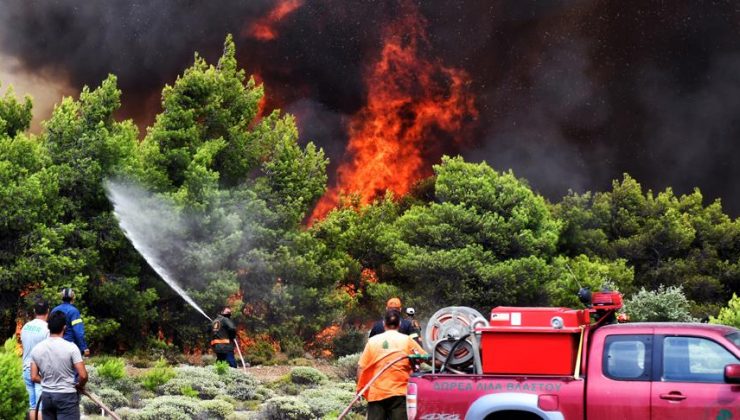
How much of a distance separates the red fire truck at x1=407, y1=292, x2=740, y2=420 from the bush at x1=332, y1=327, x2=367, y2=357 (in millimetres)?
32166

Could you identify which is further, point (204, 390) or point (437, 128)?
point (437, 128)

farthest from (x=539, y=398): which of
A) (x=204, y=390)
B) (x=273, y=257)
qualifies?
(x=273, y=257)

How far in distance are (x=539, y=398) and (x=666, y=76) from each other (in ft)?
232

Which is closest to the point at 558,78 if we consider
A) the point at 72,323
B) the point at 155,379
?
the point at 155,379

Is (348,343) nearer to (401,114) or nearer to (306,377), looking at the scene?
(306,377)

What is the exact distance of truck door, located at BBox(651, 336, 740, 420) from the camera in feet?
30.3

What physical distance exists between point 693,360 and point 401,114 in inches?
2607

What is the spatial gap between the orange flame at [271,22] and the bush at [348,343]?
36.5 metres

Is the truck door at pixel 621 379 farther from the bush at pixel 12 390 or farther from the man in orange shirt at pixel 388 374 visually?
the bush at pixel 12 390

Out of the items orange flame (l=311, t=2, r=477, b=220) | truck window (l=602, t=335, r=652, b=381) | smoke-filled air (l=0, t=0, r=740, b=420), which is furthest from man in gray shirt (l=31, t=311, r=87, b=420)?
orange flame (l=311, t=2, r=477, b=220)

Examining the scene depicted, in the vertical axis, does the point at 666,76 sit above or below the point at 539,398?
above

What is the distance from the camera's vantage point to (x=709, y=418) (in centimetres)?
927

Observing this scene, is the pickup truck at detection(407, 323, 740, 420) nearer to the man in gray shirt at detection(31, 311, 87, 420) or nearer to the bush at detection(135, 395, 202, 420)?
the man in gray shirt at detection(31, 311, 87, 420)

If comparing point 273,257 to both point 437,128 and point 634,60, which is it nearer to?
point 437,128
